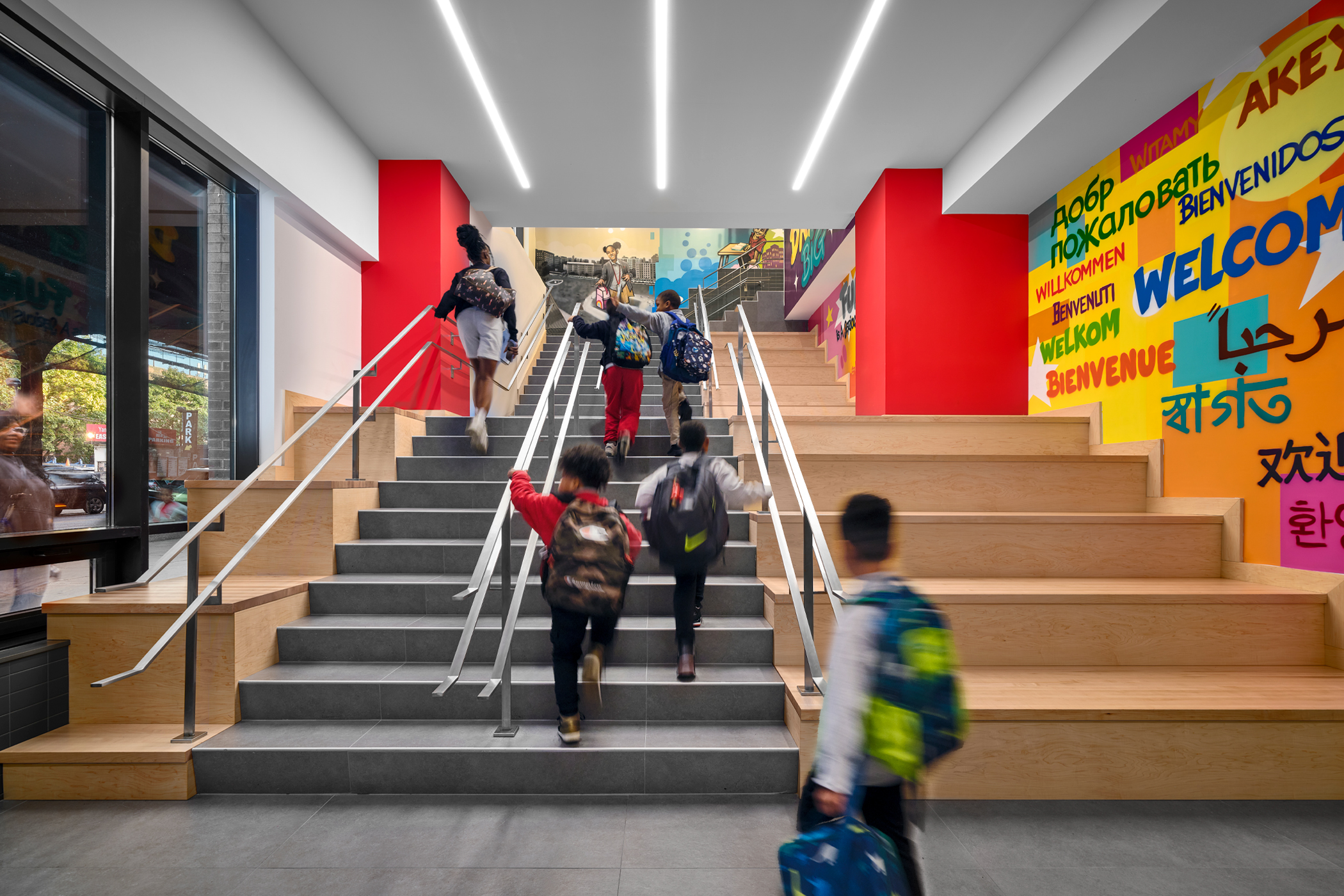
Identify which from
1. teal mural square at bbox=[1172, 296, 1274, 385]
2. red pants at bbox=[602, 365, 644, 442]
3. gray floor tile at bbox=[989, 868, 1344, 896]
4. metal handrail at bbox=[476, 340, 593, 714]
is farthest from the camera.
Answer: red pants at bbox=[602, 365, 644, 442]

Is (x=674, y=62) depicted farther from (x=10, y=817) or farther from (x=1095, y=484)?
(x=10, y=817)

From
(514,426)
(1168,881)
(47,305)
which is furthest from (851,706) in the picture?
(514,426)

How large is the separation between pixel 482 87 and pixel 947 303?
4277mm

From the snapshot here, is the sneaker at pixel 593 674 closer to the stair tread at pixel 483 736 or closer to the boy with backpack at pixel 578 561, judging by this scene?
the boy with backpack at pixel 578 561

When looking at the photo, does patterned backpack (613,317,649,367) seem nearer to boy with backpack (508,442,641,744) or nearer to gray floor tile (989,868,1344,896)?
boy with backpack (508,442,641,744)


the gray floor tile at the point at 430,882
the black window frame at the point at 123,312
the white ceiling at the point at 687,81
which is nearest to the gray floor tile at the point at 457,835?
the gray floor tile at the point at 430,882

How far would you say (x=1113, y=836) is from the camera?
2.42m

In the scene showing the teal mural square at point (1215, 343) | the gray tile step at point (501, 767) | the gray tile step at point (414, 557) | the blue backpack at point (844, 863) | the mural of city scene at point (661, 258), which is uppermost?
the mural of city scene at point (661, 258)

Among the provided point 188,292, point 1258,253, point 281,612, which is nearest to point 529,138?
point 188,292

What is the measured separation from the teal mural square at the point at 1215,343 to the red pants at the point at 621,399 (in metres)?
3.42

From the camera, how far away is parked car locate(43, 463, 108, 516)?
3.20 m

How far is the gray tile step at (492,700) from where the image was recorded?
9.95ft

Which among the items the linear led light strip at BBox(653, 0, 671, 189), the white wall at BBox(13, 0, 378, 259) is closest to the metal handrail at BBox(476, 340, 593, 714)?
the white wall at BBox(13, 0, 378, 259)

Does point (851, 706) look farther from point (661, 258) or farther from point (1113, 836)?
point (661, 258)
